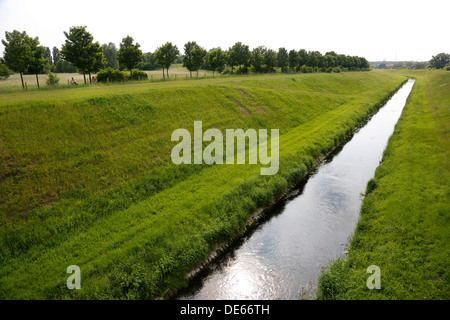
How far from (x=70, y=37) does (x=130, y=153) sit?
2927cm

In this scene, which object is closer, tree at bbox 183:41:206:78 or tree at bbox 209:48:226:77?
tree at bbox 183:41:206:78

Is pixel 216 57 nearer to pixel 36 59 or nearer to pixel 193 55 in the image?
pixel 193 55

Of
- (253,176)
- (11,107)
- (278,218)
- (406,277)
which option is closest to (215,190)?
(253,176)

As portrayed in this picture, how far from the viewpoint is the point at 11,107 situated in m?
19.3

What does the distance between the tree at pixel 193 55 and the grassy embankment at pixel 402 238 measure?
50.8 m

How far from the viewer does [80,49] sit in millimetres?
38594

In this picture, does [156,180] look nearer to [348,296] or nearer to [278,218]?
[278,218]

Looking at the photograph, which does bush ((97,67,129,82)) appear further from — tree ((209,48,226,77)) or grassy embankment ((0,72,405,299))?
tree ((209,48,226,77))

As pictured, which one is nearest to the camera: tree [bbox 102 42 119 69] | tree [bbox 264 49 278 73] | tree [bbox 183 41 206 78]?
tree [bbox 183 41 206 78]

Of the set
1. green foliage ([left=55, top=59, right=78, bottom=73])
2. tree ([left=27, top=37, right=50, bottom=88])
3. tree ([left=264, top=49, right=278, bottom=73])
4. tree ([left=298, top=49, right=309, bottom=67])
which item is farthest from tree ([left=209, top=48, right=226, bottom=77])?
green foliage ([left=55, top=59, right=78, bottom=73])

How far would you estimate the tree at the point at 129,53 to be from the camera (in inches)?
1875

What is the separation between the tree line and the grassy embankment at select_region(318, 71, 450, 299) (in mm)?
41356

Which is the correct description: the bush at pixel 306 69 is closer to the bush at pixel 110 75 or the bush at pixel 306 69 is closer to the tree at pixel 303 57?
the tree at pixel 303 57

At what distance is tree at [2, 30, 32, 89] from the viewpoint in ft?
105
